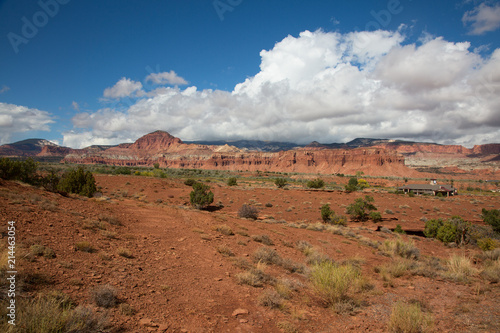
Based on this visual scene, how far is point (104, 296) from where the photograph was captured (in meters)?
4.37

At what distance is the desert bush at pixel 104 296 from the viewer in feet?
13.9

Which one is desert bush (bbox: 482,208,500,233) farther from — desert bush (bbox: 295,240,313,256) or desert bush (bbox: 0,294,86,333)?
desert bush (bbox: 0,294,86,333)

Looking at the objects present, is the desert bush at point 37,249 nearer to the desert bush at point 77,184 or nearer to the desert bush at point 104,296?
the desert bush at point 104,296

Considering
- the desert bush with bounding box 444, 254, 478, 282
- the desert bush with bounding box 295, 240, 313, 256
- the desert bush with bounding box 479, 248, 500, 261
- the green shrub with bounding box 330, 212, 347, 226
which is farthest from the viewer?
the green shrub with bounding box 330, 212, 347, 226

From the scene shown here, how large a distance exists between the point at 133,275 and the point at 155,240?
287 centimetres

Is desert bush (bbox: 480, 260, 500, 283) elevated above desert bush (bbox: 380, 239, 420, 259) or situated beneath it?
elevated above

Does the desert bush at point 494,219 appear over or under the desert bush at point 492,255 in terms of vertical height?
under

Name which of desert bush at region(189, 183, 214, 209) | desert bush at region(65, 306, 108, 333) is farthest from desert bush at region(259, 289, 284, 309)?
desert bush at region(189, 183, 214, 209)

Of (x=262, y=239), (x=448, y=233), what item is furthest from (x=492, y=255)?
(x=262, y=239)

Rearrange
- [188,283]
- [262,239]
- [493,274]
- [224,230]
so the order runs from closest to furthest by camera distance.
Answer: [188,283] → [493,274] → [262,239] → [224,230]

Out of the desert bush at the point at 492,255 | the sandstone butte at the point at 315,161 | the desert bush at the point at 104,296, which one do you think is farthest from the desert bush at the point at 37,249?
the sandstone butte at the point at 315,161

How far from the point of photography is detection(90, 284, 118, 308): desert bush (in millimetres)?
4242

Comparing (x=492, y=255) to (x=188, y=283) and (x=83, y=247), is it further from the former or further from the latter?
(x=83, y=247)

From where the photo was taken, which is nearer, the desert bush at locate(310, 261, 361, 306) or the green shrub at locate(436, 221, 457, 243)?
the desert bush at locate(310, 261, 361, 306)
